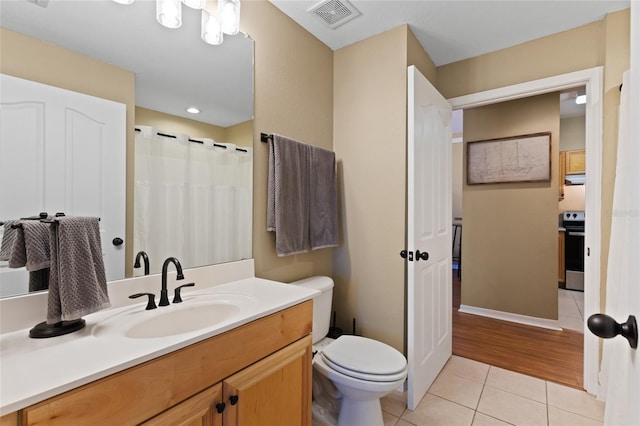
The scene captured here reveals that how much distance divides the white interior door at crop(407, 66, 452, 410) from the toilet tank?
0.50m

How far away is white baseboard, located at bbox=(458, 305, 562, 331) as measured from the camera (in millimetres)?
2932

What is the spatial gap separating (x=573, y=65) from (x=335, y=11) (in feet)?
5.47

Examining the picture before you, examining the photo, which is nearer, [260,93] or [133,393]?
[133,393]

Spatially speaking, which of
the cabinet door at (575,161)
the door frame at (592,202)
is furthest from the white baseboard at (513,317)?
the cabinet door at (575,161)

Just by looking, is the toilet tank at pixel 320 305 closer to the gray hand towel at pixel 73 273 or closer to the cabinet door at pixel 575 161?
the gray hand towel at pixel 73 273

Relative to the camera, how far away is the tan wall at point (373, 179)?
195 cm

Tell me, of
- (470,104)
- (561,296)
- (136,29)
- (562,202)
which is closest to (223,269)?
(136,29)

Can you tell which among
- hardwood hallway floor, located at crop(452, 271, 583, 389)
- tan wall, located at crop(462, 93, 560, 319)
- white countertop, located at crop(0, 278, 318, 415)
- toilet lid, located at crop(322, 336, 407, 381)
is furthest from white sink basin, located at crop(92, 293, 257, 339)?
tan wall, located at crop(462, 93, 560, 319)

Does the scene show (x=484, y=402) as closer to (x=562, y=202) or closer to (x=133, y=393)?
(x=133, y=393)

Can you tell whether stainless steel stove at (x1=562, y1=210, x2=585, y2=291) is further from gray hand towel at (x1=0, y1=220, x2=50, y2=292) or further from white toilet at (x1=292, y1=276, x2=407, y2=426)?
gray hand towel at (x1=0, y1=220, x2=50, y2=292)

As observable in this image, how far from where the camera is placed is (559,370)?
2.20m

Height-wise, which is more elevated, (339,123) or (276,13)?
(276,13)

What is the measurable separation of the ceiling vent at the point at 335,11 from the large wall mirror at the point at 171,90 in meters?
0.51

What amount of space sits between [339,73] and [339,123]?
38cm
